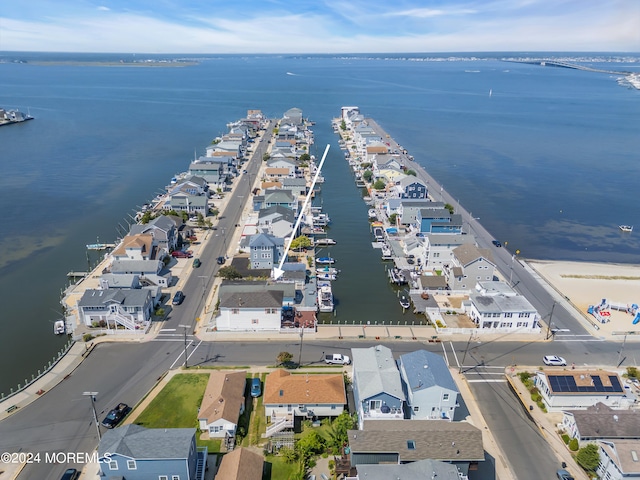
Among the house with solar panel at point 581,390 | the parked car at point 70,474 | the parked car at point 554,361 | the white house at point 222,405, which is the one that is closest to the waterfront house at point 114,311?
the white house at point 222,405

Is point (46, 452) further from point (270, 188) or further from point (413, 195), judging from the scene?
point (413, 195)

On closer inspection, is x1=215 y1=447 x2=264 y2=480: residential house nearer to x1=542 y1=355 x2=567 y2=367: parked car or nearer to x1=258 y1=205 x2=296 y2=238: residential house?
x1=542 y1=355 x2=567 y2=367: parked car

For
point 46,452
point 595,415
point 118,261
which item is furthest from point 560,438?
point 118,261

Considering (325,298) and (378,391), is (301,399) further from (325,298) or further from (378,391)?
(325,298)

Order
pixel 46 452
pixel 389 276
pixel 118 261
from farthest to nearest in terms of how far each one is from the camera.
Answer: pixel 389 276 → pixel 118 261 → pixel 46 452

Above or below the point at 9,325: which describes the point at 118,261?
above

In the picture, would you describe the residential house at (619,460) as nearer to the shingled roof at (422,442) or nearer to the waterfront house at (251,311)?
the shingled roof at (422,442)

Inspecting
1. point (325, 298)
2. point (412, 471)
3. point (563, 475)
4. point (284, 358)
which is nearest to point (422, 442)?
point (412, 471)
